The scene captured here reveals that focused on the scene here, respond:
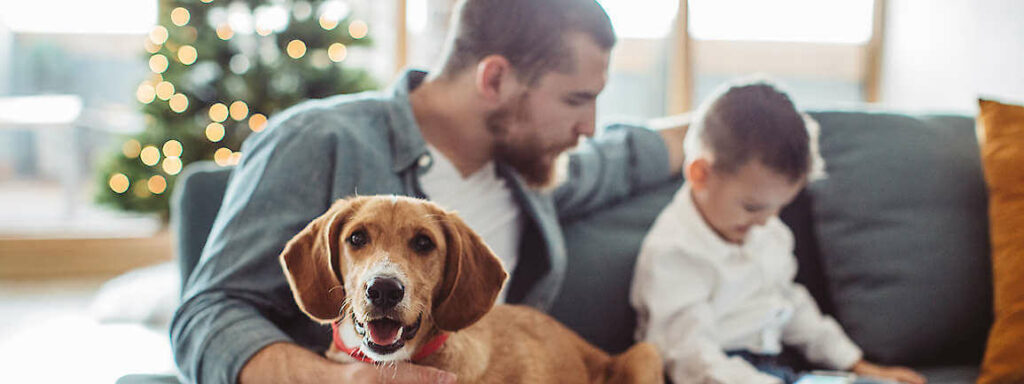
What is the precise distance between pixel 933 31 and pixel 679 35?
1296 mm

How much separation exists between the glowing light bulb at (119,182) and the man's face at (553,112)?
119 inches

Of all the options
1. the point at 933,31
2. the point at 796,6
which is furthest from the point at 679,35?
the point at 933,31

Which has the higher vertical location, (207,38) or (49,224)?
(207,38)

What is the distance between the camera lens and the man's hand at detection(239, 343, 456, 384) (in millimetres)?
771

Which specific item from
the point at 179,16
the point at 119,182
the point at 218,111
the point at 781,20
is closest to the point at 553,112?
the point at 218,111

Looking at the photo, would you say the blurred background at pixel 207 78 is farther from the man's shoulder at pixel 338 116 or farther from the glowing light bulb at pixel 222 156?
the man's shoulder at pixel 338 116

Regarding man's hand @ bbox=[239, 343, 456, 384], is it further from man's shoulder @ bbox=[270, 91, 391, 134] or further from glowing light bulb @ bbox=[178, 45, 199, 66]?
glowing light bulb @ bbox=[178, 45, 199, 66]

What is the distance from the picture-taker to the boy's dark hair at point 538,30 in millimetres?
1145

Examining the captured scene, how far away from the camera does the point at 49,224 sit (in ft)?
13.8

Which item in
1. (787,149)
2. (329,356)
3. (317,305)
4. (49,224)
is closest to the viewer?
(317,305)

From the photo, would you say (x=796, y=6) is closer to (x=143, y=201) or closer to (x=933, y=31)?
(x=933, y=31)

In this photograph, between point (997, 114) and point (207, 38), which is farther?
point (207, 38)

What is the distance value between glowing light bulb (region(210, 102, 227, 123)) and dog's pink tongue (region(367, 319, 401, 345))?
3225 millimetres

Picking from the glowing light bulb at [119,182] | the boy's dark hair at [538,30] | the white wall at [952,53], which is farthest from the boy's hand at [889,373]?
the glowing light bulb at [119,182]
